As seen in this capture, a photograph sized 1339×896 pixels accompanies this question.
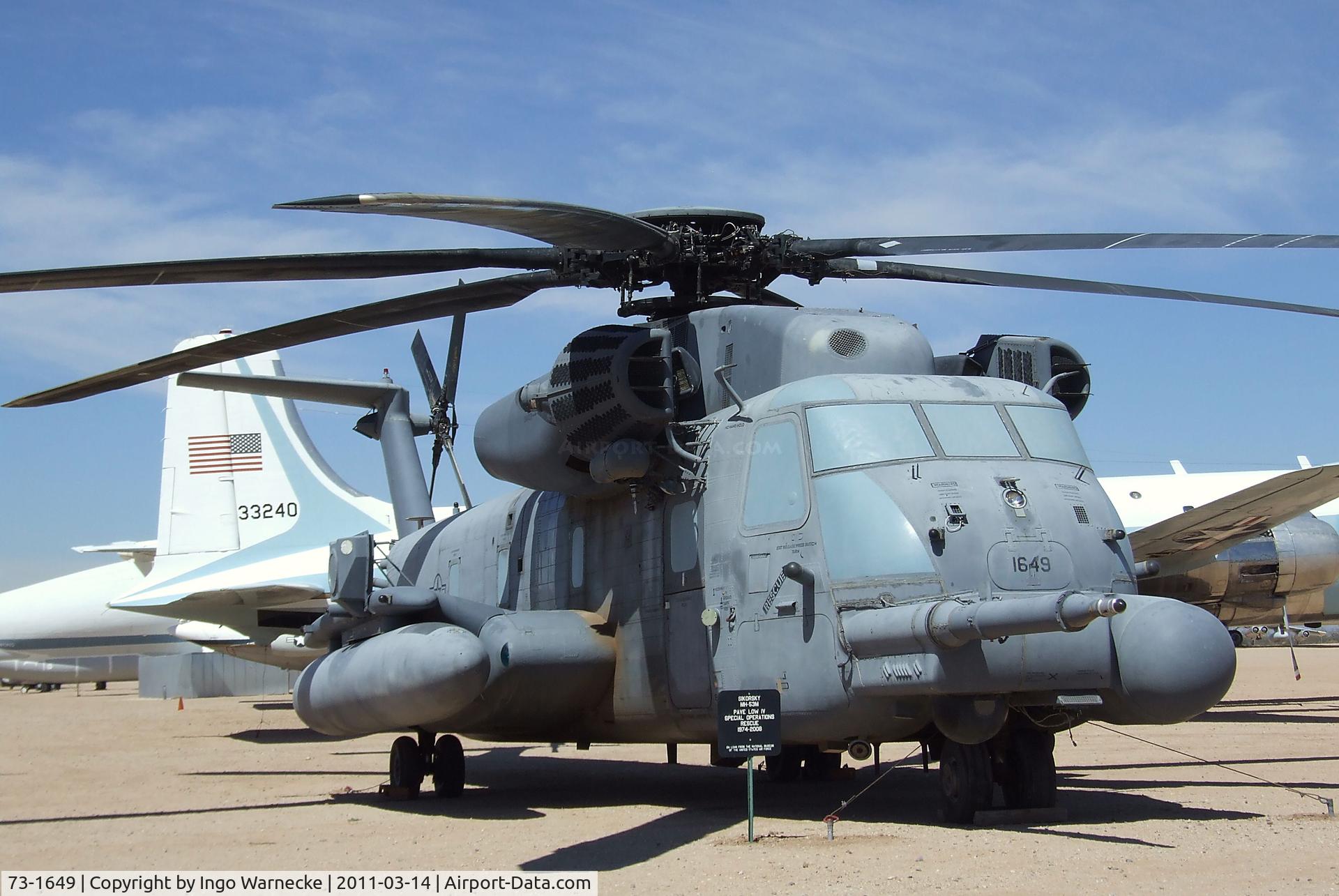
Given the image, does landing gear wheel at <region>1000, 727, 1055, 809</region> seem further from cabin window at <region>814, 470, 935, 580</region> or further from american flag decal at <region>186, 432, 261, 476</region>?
american flag decal at <region>186, 432, 261, 476</region>

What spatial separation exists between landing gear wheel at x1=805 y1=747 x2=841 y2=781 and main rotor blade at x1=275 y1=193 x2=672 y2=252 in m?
5.84

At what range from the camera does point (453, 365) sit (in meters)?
16.5

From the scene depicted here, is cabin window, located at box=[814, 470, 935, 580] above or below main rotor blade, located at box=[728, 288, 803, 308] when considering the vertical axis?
below

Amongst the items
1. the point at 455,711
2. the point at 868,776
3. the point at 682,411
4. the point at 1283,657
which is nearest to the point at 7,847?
the point at 455,711

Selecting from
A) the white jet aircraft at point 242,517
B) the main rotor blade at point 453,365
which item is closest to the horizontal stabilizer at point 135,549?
the white jet aircraft at point 242,517

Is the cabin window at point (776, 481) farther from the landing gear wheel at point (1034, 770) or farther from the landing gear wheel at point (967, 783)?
the landing gear wheel at point (1034, 770)

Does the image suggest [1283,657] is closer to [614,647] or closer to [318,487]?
[318,487]

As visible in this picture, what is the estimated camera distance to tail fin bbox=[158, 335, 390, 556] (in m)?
28.7

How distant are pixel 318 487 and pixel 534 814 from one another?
20.0 metres

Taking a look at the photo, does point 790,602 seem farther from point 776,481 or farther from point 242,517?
point 242,517

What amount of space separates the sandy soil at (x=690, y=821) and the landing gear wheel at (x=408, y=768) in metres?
0.30

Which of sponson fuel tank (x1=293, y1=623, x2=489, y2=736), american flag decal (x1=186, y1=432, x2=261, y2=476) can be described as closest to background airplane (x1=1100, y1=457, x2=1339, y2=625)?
sponson fuel tank (x1=293, y1=623, x2=489, y2=736)

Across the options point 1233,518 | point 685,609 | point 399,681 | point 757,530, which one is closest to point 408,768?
point 399,681

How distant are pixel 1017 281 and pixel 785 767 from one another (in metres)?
5.36
